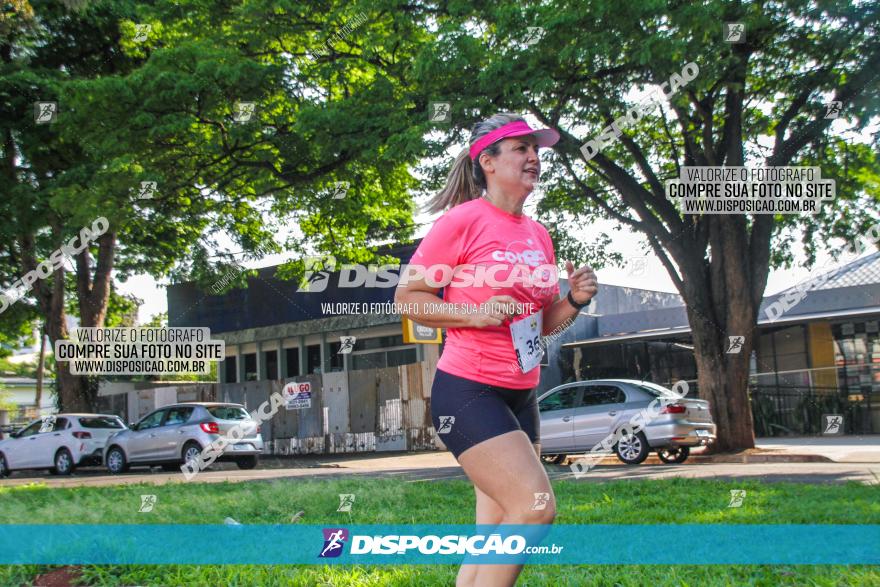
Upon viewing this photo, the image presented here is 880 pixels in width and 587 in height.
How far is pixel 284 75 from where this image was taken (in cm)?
1565

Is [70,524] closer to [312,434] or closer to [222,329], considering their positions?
[312,434]

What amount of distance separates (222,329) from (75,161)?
1168cm

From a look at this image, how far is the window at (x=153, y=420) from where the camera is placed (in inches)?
774

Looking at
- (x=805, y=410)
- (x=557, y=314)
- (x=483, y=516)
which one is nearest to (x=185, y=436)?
(x=805, y=410)

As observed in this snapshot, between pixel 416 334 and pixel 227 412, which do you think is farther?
pixel 416 334

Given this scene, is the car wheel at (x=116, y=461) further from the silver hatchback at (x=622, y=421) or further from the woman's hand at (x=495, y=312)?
the woman's hand at (x=495, y=312)

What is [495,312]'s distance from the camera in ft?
10.2

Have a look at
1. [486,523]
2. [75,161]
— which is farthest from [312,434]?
[486,523]

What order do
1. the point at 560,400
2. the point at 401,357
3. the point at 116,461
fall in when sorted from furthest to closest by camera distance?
the point at 401,357 < the point at 116,461 < the point at 560,400

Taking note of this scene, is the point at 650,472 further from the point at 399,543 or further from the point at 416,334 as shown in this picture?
the point at 399,543

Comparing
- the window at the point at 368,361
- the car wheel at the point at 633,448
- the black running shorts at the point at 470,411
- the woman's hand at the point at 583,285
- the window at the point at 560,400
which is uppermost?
the window at the point at 368,361

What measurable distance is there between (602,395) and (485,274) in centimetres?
1338

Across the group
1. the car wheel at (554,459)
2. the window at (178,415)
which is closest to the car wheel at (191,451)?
the window at (178,415)

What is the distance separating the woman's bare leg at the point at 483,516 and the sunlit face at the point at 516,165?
1.01m
